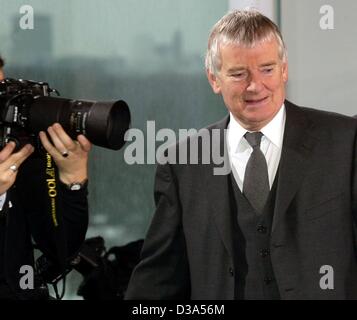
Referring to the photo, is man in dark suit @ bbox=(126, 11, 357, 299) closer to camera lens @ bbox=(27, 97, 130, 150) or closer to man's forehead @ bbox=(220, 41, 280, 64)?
man's forehead @ bbox=(220, 41, 280, 64)

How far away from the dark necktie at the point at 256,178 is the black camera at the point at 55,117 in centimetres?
24

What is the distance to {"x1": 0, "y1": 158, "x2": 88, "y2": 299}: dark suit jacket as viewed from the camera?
159 centimetres

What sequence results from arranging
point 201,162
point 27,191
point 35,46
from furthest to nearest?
point 35,46
point 27,191
point 201,162

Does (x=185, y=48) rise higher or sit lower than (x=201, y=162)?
higher

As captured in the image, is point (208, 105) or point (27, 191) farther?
point (208, 105)

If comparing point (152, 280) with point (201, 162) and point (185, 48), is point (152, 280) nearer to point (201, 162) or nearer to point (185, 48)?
point (201, 162)

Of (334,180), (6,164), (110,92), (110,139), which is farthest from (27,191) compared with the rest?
(110,92)

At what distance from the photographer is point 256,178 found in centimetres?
144

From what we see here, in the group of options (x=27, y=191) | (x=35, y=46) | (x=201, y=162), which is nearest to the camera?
(x=201, y=162)

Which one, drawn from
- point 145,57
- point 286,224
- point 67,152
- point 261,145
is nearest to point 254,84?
point 261,145

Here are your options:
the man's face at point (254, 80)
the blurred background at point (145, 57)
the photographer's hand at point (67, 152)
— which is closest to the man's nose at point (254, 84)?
the man's face at point (254, 80)
